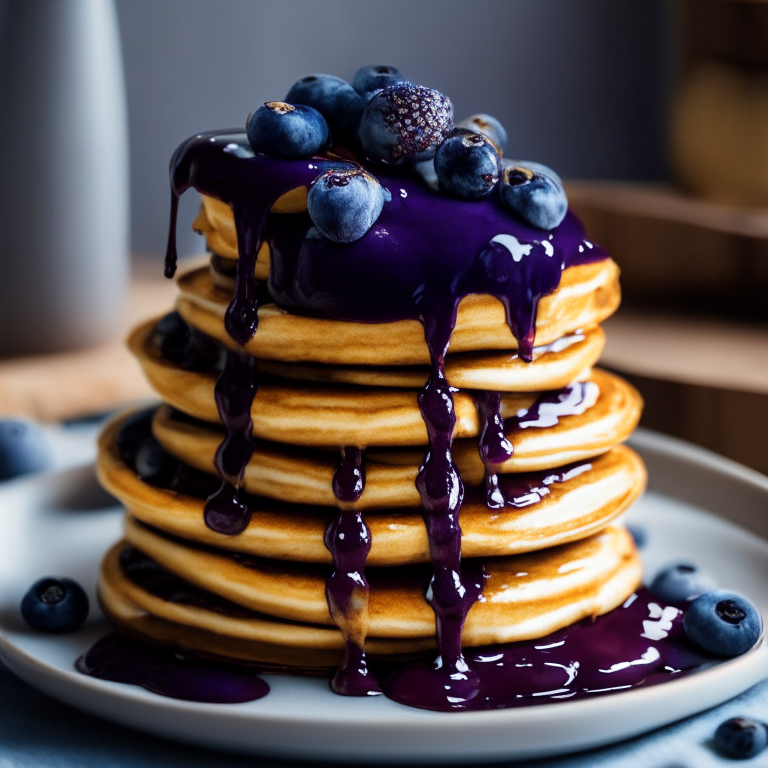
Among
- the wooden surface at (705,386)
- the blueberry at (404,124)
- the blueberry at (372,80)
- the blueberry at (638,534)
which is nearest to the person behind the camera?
A: the blueberry at (404,124)

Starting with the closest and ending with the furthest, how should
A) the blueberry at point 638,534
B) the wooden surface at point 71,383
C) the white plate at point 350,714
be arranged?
the white plate at point 350,714 < the blueberry at point 638,534 < the wooden surface at point 71,383

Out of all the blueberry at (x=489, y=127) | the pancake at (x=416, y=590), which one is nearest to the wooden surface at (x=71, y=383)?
the pancake at (x=416, y=590)

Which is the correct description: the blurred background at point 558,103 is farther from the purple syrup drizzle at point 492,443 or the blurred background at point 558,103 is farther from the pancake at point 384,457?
the purple syrup drizzle at point 492,443

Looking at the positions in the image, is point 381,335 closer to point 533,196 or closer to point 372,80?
point 533,196

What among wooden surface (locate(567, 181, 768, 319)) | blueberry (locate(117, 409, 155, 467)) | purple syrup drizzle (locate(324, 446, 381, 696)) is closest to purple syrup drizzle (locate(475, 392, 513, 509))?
purple syrup drizzle (locate(324, 446, 381, 696))

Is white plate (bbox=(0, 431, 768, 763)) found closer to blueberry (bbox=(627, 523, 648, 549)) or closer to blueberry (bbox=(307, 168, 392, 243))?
blueberry (bbox=(627, 523, 648, 549))

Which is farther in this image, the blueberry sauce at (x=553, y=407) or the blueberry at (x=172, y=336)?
A: the blueberry at (x=172, y=336)

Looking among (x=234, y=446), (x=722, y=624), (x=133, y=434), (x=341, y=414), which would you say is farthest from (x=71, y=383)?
(x=722, y=624)
